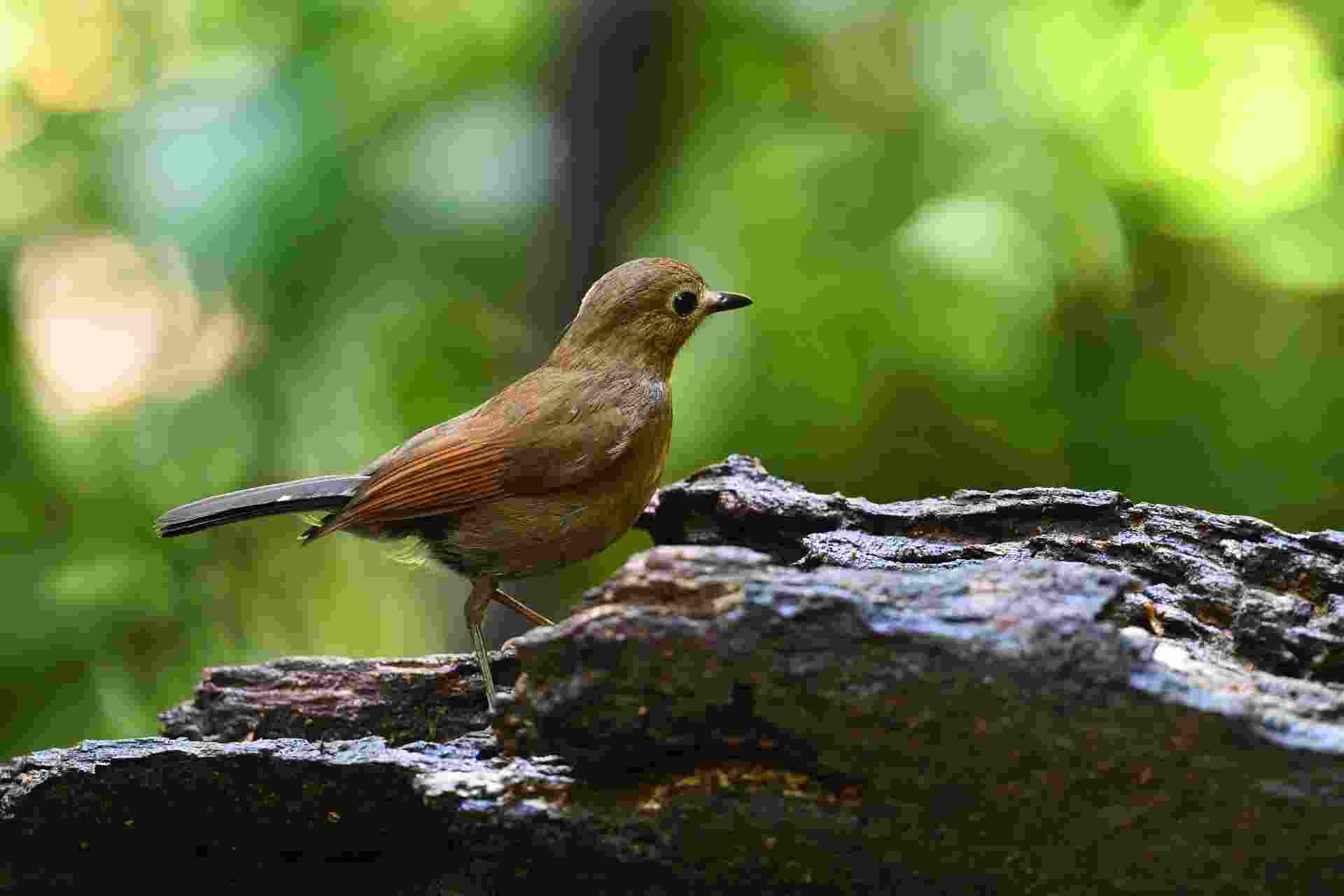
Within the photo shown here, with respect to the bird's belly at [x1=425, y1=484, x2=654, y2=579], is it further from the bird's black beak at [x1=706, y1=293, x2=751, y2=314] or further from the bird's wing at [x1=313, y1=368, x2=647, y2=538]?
the bird's black beak at [x1=706, y1=293, x2=751, y2=314]

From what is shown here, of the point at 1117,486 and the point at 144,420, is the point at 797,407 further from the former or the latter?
the point at 144,420

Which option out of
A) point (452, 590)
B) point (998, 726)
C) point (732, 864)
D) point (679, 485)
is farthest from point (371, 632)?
point (998, 726)

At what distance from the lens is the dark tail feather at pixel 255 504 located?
3.39 metres

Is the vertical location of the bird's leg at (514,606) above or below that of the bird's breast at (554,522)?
below

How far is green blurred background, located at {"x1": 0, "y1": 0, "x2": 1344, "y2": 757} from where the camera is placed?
4.28 metres

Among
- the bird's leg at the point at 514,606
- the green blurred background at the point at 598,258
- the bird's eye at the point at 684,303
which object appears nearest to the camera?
the bird's leg at the point at 514,606

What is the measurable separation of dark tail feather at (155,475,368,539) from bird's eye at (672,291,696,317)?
1.03 metres

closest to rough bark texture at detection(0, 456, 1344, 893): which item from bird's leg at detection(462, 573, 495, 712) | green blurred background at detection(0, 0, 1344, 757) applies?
bird's leg at detection(462, 573, 495, 712)

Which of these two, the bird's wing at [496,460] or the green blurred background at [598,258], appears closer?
the bird's wing at [496,460]

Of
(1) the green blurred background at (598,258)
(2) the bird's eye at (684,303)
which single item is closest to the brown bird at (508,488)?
(2) the bird's eye at (684,303)

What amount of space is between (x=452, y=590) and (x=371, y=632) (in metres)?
0.38

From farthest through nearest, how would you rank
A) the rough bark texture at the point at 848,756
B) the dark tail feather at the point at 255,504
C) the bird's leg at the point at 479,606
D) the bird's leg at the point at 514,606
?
the bird's leg at the point at 514,606
the dark tail feather at the point at 255,504
the bird's leg at the point at 479,606
the rough bark texture at the point at 848,756

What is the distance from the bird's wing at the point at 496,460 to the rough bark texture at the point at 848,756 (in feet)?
2.72

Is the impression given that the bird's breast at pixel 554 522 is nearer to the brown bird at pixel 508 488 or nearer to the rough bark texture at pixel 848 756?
the brown bird at pixel 508 488
